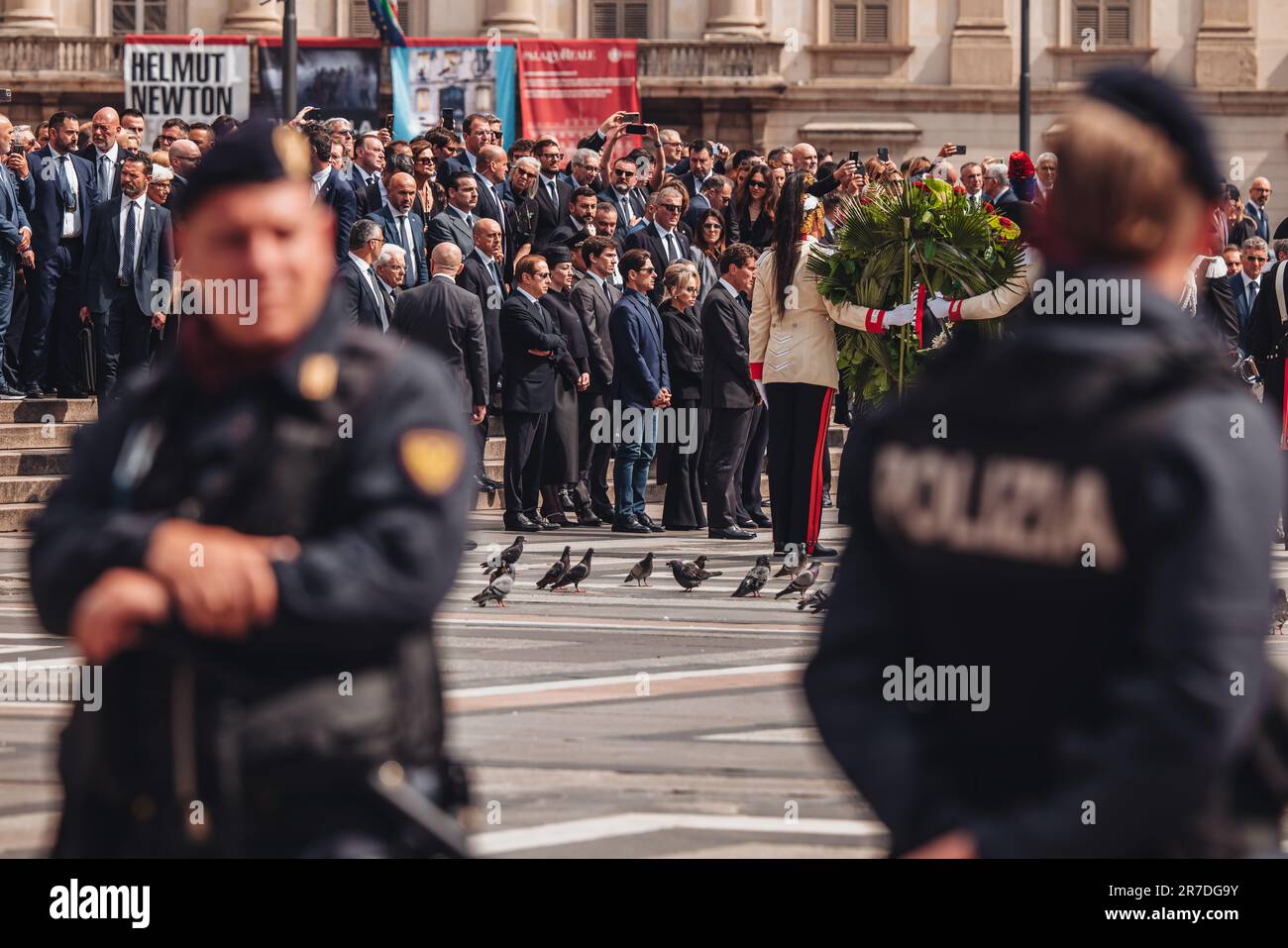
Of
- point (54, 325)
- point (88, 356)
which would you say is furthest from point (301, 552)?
point (54, 325)

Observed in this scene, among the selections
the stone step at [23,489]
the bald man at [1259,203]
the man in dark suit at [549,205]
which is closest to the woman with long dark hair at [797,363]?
the stone step at [23,489]

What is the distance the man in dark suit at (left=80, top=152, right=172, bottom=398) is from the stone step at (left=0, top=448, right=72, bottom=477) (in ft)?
2.59

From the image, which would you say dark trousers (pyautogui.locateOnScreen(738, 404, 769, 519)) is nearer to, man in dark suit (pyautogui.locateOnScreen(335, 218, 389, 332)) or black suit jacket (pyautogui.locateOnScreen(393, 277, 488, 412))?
black suit jacket (pyautogui.locateOnScreen(393, 277, 488, 412))

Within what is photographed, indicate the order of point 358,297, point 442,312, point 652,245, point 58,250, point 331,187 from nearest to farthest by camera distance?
point 358,297 → point 442,312 → point 331,187 → point 58,250 → point 652,245

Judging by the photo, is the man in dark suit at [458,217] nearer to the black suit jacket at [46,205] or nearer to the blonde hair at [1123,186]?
the black suit jacket at [46,205]

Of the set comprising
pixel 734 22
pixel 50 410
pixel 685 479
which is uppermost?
pixel 734 22

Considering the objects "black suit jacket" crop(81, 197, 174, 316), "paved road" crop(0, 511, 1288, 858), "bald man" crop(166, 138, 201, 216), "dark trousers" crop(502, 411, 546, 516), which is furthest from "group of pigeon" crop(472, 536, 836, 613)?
"bald man" crop(166, 138, 201, 216)

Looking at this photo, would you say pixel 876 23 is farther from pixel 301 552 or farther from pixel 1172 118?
pixel 1172 118

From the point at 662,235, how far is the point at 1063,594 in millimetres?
16574

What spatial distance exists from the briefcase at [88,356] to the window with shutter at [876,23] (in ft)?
108

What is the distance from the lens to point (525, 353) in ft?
56.3

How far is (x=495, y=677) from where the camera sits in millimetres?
10086

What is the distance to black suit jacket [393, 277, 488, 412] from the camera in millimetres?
15945

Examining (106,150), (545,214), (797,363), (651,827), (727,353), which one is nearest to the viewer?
(651,827)
